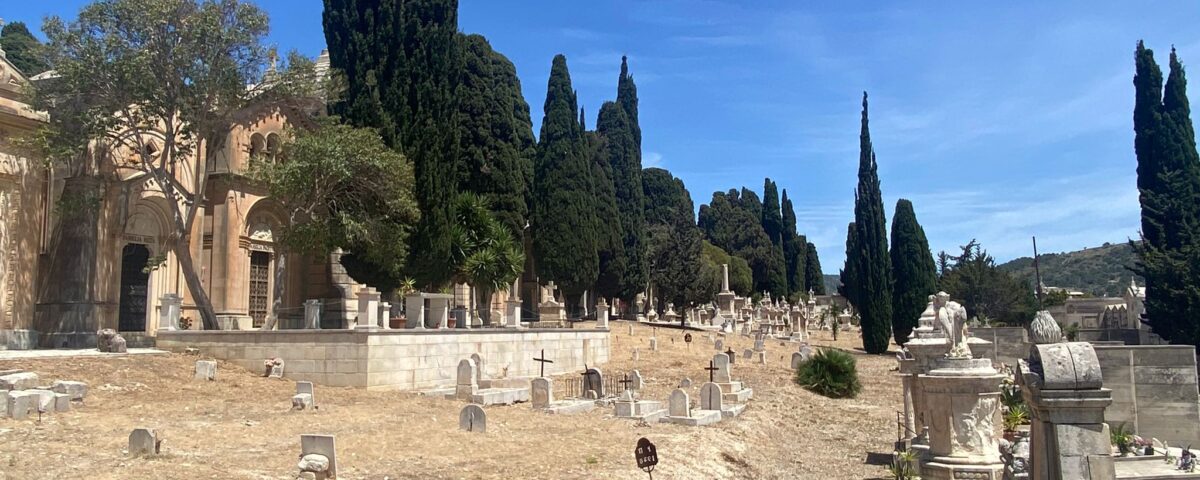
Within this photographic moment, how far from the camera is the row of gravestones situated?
11711 mm

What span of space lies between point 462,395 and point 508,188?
1829 centimetres

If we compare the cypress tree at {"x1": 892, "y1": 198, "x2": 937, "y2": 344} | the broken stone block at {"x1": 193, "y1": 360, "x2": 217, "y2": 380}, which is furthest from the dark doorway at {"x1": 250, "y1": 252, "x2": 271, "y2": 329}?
the cypress tree at {"x1": 892, "y1": 198, "x2": 937, "y2": 344}

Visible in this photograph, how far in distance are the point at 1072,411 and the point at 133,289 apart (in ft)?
86.5

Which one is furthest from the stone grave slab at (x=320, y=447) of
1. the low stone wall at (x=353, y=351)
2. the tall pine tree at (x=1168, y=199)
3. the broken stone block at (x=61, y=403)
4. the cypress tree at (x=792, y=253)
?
the cypress tree at (x=792, y=253)

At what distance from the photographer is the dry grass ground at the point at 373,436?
9.85m

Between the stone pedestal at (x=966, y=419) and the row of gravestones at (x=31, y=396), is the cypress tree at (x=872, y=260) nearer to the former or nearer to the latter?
the stone pedestal at (x=966, y=419)

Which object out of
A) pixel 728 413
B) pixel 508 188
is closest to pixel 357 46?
pixel 508 188

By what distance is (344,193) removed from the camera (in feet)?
75.6

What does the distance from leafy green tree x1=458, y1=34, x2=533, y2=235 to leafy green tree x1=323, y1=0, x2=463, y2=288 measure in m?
7.62

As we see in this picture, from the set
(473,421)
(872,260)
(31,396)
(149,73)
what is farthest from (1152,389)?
(872,260)

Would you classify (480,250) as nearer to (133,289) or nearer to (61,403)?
(133,289)

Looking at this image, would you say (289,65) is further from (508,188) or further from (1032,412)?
(1032,412)

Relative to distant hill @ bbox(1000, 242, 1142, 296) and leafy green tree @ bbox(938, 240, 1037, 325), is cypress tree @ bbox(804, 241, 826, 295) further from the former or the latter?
distant hill @ bbox(1000, 242, 1142, 296)

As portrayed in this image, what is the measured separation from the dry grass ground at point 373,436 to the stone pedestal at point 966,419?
3.72 meters
